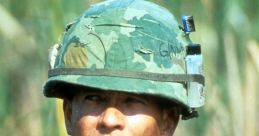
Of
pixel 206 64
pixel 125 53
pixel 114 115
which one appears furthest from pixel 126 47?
pixel 206 64

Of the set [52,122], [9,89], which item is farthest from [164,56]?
[9,89]

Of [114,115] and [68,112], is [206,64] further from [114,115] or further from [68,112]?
[114,115]

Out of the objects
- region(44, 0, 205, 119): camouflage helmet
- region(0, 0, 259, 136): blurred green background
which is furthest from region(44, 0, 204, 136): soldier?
region(0, 0, 259, 136): blurred green background

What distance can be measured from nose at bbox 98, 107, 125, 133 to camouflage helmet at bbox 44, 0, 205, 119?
0.05 metres

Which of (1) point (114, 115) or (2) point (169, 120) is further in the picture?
(2) point (169, 120)

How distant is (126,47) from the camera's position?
2402 millimetres

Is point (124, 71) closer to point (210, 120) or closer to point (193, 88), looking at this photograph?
point (193, 88)

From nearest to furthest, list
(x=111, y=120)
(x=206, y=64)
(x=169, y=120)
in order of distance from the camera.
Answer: (x=111, y=120)
(x=169, y=120)
(x=206, y=64)

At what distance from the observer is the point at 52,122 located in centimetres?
389

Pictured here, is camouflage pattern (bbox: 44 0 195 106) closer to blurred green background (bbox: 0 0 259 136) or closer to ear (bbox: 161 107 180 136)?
ear (bbox: 161 107 180 136)

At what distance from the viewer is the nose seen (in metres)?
2.34

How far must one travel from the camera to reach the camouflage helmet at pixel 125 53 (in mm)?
2375

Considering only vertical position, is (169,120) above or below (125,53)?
below

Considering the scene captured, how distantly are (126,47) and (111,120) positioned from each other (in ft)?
0.54
